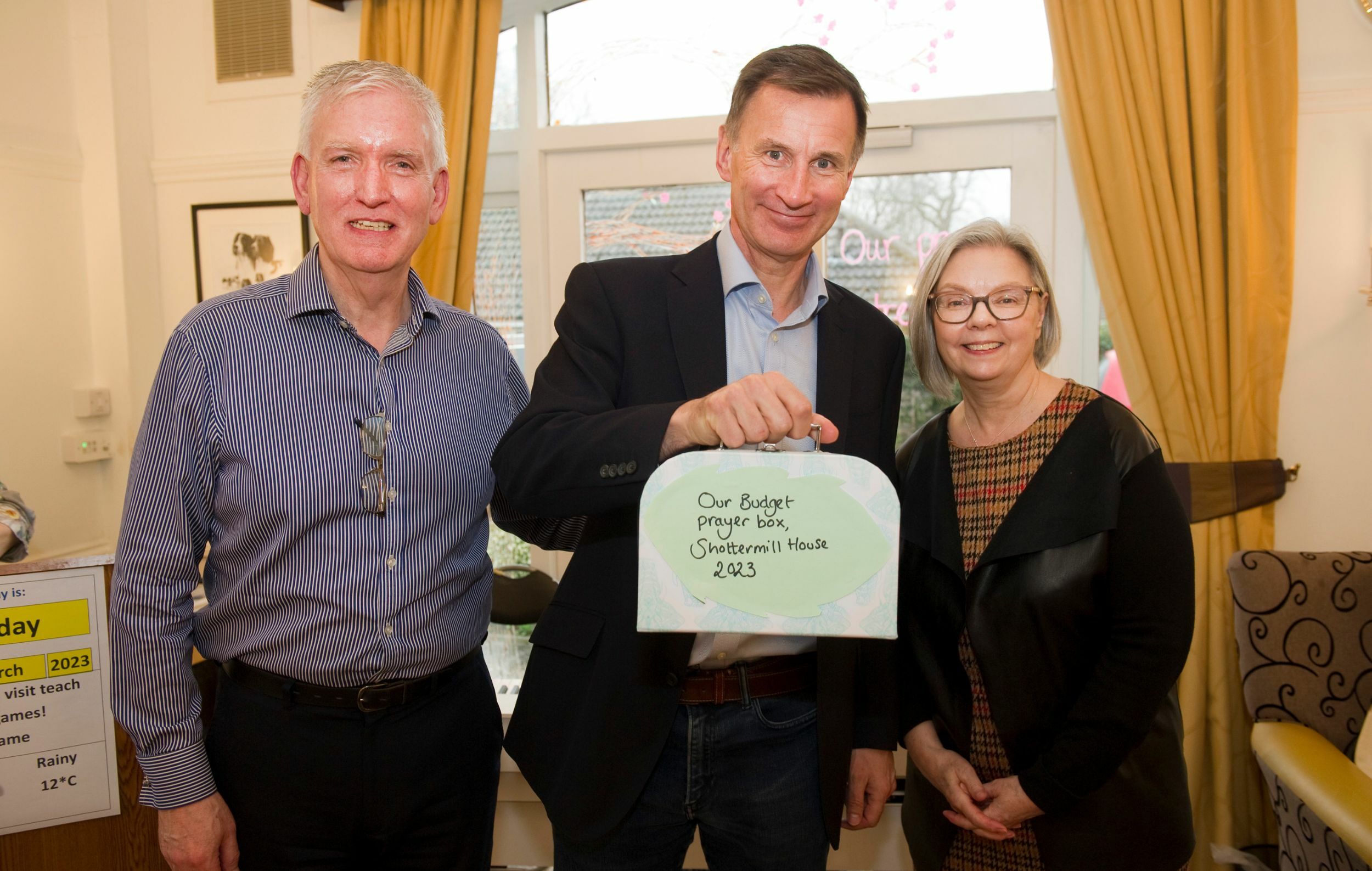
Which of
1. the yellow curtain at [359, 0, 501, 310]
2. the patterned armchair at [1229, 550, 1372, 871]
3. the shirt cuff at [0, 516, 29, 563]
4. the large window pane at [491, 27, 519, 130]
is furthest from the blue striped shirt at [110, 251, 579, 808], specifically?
the large window pane at [491, 27, 519, 130]

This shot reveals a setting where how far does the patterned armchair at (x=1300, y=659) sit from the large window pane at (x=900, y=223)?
1.12 metres

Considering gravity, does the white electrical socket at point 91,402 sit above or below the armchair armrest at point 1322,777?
above

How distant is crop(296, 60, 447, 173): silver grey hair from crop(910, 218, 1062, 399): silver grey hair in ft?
2.84

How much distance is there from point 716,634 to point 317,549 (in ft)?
2.03

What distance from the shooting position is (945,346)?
145 cm

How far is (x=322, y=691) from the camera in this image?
1.30m

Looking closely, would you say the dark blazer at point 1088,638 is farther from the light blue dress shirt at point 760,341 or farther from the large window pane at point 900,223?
the large window pane at point 900,223

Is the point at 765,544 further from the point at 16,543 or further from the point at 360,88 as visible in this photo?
the point at 16,543

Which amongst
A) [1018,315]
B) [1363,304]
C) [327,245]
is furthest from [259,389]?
[1363,304]

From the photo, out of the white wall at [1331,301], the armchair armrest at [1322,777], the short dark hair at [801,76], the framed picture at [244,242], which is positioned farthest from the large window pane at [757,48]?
the armchair armrest at [1322,777]

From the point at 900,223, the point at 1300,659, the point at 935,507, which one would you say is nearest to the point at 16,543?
the point at 935,507

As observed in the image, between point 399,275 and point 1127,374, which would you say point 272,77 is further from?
point 1127,374

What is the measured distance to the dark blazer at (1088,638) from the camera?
130cm

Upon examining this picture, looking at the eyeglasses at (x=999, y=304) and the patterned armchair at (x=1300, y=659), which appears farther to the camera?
the patterned armchair at (x=1300, y=659)
